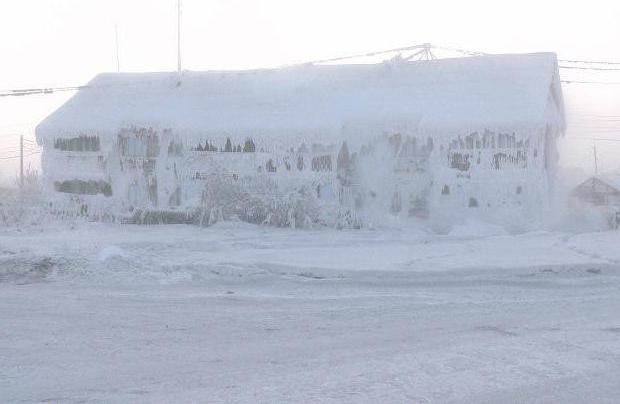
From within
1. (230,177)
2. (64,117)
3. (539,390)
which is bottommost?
(539,390)

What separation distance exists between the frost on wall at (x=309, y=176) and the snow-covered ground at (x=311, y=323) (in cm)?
521

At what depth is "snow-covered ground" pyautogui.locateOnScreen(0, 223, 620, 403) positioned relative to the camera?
255 inches

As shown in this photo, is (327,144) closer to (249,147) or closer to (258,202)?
(249,147)

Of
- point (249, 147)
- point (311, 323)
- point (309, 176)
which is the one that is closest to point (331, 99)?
point (309, 176)

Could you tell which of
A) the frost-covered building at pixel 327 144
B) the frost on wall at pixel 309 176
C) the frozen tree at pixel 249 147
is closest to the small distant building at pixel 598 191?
the frost-covered building at pixel 327 144

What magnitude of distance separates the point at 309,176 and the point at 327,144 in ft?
3.36

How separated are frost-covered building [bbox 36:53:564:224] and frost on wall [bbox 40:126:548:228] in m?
0.03

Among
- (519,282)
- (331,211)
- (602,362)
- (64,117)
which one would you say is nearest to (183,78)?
(64,117)

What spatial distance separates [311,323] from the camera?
30.2 ft

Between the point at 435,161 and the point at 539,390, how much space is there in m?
16.4

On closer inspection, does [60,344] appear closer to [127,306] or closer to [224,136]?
[127,306]

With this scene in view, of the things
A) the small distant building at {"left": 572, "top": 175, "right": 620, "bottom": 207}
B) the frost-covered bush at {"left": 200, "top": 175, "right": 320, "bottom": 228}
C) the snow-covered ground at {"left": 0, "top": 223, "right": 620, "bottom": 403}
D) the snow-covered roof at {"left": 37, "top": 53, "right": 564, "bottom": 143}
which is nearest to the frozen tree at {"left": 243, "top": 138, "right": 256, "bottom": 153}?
the snow-covered roof at {"left": 37, "top": 53, "right": 564, "bottom": 143}

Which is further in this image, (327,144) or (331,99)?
(331,99)

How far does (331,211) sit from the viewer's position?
22.7 m
